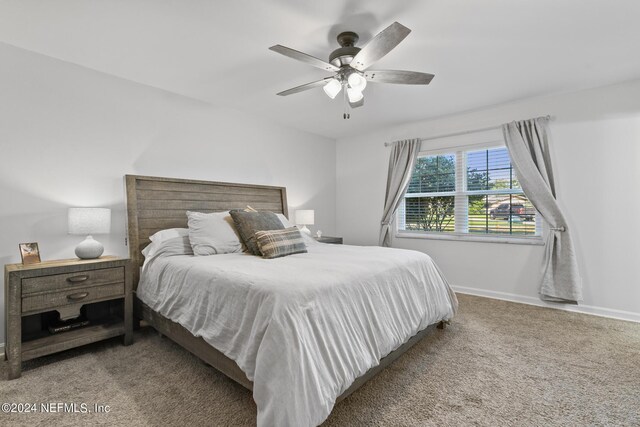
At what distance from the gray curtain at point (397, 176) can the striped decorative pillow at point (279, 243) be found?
6.98 feet

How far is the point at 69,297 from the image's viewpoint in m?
2.18

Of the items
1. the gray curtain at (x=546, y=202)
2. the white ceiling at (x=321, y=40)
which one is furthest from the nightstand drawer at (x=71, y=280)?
the gray curtain at (x=546, y=202)

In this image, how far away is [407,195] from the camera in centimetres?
458

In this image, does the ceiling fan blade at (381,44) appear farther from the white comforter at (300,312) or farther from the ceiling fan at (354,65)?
the white comforter at (300,312)

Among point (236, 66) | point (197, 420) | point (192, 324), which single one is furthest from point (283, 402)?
point (236, 66)

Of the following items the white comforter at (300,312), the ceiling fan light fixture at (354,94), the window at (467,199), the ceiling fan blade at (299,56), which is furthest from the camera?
the window at (467,199)

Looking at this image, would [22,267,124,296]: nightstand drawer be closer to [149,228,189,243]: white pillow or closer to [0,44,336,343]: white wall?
[149,228,189,243]: white pillow

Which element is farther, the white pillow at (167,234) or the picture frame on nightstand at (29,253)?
the white pillow at (167,234)

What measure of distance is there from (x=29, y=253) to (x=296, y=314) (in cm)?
220

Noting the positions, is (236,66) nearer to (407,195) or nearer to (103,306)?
(103,306)

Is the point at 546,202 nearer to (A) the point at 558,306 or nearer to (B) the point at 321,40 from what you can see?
(A) the point at 558,306

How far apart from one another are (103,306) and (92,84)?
2.01 m

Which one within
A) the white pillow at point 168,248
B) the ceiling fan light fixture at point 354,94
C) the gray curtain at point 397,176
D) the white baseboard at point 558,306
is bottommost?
the white baseboard at point 558,306

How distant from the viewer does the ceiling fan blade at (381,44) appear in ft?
5.58
